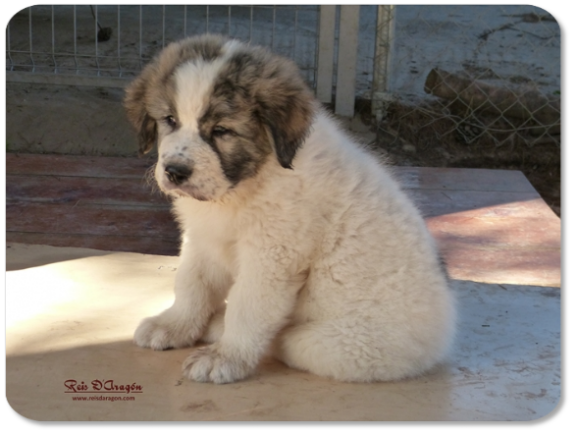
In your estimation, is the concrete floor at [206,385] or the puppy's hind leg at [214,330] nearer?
the concrete floor at [206,385]

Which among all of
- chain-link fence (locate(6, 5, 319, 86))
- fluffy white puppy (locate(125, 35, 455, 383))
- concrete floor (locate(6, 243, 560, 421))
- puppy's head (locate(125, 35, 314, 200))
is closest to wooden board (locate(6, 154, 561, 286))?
concrete floor (locate(6, 243, 560, 421))

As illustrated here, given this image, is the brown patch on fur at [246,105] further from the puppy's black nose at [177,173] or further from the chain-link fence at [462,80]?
the chain-link fence at [462,80]

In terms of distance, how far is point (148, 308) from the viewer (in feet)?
14.9

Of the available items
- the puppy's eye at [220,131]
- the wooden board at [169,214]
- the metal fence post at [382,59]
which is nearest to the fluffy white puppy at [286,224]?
the puppy's eye at [220,131]

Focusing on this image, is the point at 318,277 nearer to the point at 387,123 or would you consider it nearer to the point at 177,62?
the point at 177,62

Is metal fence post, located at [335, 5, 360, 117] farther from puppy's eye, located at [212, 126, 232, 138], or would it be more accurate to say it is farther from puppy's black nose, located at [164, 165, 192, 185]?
puppy's black nose, located at [164, 165, 192, 185]

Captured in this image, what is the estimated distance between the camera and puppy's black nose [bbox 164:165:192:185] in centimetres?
330

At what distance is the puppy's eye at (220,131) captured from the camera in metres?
3.42

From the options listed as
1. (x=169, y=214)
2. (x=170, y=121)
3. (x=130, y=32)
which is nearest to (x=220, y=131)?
(x=170, y=121)

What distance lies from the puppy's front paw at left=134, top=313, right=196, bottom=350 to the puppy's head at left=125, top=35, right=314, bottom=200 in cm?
91

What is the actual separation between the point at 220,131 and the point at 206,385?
1.19 meters

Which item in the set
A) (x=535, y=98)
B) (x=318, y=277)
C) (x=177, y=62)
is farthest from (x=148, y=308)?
(x=535, y=98)

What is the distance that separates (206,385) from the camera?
360cm

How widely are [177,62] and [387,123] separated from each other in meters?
5.54
